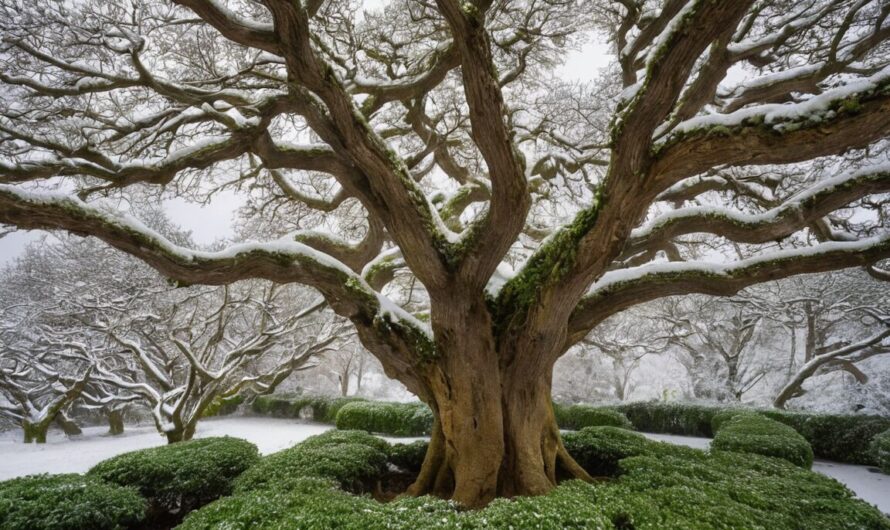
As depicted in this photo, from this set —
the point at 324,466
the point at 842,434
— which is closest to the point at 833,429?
the point at 842,434

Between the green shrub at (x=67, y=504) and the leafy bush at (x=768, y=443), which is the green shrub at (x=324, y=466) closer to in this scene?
the green shrub at (x=67, y=504)

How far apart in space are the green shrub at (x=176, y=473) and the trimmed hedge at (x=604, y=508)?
5.56ft

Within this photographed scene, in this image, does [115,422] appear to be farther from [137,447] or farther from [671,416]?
[671,416]

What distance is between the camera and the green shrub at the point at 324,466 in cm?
466

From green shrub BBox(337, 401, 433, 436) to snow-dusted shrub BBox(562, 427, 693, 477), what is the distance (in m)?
6.49

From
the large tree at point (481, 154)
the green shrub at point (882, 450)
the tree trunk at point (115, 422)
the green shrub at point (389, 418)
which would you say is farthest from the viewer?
the tree trunk at point (115, 422)

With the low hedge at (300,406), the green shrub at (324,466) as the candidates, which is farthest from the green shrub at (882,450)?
the low hedge at (300,406)

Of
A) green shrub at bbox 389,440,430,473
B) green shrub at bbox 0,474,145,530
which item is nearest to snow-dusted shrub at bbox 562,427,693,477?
green shrub at bbox 389,440,430,473

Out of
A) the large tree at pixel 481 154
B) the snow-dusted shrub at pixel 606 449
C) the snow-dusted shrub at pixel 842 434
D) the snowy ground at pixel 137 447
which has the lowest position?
the snowy ground at pixel 137 447

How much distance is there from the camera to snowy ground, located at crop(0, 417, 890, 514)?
7405 mm

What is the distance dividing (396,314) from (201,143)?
117 inches

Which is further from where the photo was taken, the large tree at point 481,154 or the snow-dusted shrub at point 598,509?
the large tree at point 481,154

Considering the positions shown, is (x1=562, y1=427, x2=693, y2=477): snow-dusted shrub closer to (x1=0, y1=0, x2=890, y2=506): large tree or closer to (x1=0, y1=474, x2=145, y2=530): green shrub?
(x1=0, y1=0, x2=890, y2=506): large tree

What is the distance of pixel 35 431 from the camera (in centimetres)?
1169
